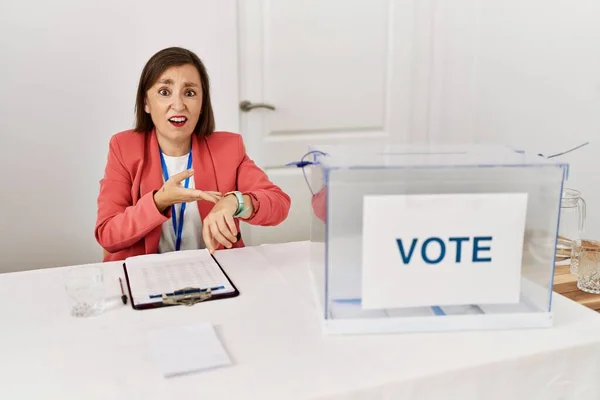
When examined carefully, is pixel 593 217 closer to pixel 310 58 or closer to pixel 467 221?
pixel 310 58

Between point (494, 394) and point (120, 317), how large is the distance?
0.66 m

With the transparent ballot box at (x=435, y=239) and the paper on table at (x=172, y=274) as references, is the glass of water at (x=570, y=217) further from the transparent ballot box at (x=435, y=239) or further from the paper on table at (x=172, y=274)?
the paper on table at (x=172, y=274)

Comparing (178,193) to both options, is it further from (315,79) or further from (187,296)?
(315,79)

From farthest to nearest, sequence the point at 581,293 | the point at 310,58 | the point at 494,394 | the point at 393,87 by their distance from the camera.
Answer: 1. the point at 393,87
2. the point at 310,58
3. the point at 581,293
4. the point at 494,394

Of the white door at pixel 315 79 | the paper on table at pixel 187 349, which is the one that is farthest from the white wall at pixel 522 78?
the paper on table at pixel 187 349

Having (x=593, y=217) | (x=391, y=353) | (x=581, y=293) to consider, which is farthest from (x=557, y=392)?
(x=593, y=217)

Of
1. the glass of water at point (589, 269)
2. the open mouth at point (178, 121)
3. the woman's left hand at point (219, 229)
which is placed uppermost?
the open mouth at point (178, 121)

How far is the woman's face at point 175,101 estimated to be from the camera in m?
1.66

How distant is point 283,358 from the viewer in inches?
37.0

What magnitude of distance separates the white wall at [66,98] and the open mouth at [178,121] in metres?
0.99

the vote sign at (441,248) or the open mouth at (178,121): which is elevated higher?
the open mouth at (178,121)

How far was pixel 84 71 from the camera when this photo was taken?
8.14ft

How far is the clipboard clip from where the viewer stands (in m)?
1.15

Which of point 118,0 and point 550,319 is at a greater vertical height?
point 118,0
